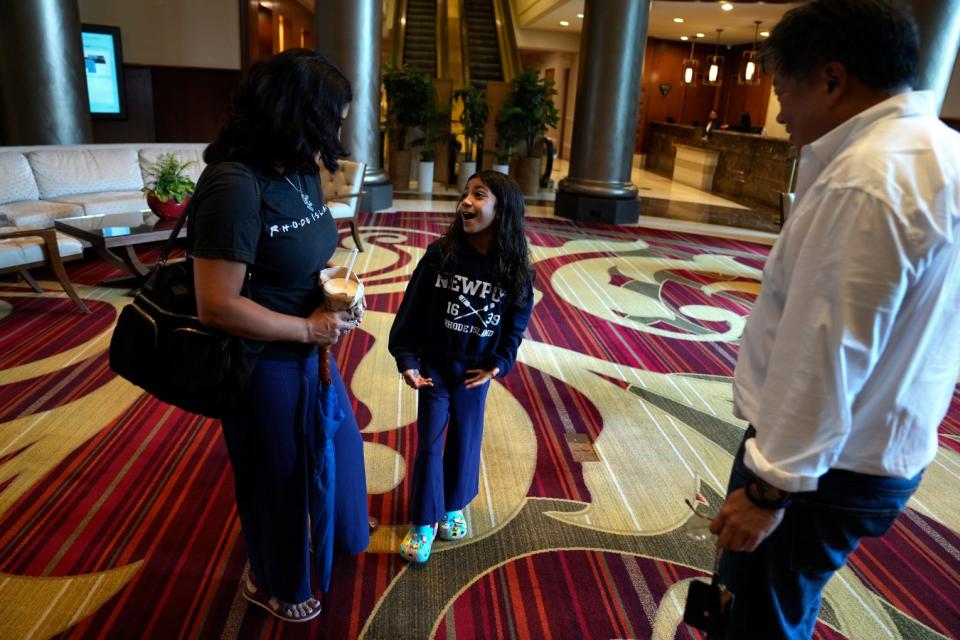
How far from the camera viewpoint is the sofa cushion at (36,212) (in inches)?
204

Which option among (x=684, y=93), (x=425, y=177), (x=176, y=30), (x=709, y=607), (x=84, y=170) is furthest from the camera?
(x=684, y=93)

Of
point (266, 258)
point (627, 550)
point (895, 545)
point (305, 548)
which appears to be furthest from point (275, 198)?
point (895, 545)

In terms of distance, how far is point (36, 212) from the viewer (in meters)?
5.35

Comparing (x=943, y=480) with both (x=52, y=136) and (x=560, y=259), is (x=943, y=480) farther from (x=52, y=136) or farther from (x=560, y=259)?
(x=52, y=136)

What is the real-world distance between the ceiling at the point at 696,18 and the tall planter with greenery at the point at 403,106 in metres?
3.74

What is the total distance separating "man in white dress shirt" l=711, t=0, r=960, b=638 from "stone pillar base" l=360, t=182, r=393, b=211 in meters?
7.34

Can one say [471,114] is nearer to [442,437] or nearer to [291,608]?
[442,437]

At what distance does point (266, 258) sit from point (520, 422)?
6.30ft

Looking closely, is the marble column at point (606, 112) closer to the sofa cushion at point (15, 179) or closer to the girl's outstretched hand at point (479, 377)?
the sofa cushion at point (15, 179)

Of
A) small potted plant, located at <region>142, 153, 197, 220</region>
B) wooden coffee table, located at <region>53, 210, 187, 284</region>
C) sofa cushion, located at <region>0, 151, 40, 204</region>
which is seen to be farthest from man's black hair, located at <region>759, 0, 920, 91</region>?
sofa cushion, located at <region>0, 151, 40, 204</region>

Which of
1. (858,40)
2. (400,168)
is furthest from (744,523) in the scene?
(400,168)

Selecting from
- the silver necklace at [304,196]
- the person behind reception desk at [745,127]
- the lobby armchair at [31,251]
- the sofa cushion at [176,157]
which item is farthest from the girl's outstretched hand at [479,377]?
the person behind reception desk at [745,127]

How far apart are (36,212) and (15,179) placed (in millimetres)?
588

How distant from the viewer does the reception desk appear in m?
10.8
